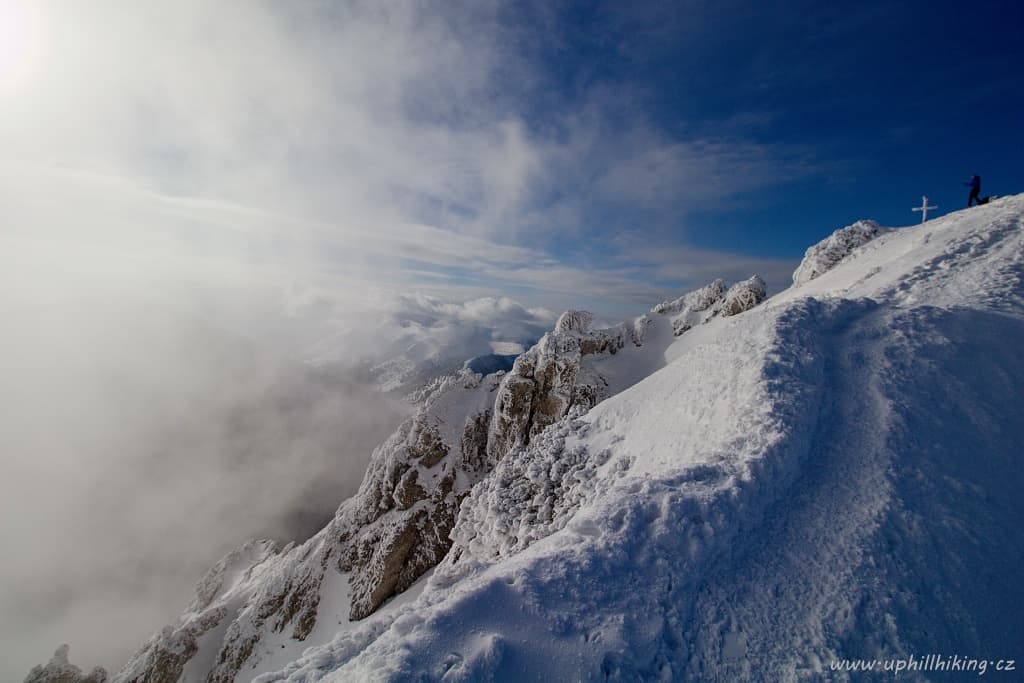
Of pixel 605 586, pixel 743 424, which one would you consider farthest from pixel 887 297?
pixel 605 586

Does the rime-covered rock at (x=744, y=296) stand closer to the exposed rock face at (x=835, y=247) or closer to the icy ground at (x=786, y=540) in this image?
the exposed rock face at (x=835, y=247)

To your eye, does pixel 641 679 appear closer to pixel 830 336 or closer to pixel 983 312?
pixel 830 336

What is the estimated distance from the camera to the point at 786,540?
7871 millimetres

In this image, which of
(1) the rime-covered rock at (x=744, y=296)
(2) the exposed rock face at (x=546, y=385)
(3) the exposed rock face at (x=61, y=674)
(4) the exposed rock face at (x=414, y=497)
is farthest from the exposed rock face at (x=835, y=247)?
(3) the exposed rock face at (x=61, y=674)

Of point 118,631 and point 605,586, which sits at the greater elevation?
point 605,586

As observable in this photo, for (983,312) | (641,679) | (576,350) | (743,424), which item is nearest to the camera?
(641,679)

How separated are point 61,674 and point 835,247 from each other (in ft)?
294

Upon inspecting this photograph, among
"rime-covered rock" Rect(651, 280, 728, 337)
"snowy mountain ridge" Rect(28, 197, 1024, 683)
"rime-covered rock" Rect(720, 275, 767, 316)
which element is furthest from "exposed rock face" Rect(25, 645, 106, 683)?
A: "rime-covered rock" Rect(720, 275, 767, 316)

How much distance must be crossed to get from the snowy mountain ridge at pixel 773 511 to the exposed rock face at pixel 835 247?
9331mm

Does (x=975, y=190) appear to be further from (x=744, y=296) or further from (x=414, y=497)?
(x=414, y=497)

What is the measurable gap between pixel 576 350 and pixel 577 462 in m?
26.5

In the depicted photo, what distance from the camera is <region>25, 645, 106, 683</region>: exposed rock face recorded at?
43719 mm

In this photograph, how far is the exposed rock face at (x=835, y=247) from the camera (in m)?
30.8

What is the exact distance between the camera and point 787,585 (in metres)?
7.14
